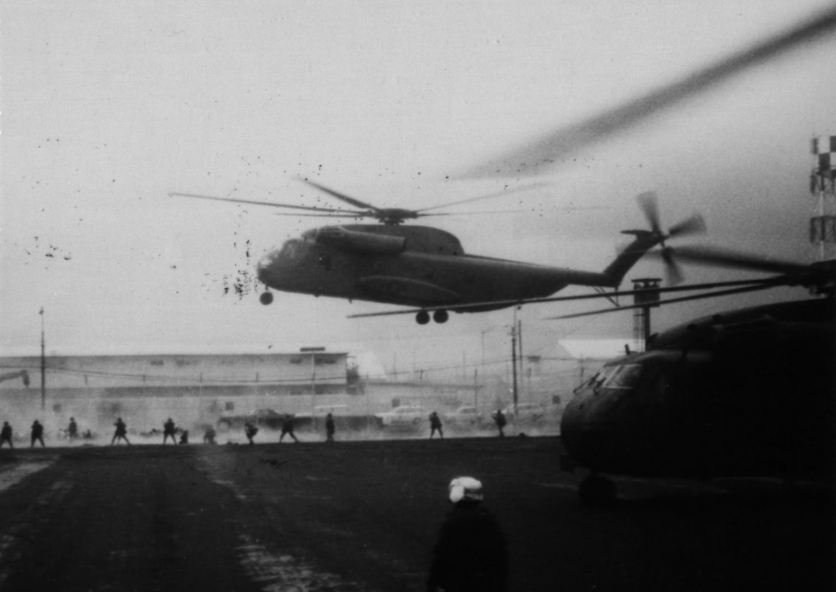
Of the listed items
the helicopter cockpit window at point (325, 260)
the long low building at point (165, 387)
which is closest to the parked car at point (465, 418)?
the long low building at point (165, 387)

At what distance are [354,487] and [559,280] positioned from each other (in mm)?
8397

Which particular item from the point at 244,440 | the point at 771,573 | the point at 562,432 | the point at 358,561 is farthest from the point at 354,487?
the point at 244,440

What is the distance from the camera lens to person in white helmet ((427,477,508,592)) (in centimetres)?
684

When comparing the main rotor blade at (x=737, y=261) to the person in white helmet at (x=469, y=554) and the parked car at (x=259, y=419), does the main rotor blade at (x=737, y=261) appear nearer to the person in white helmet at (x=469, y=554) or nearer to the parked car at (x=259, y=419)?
the person in white helmet at (x=469, y=554)

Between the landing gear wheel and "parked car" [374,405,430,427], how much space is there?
159 ft

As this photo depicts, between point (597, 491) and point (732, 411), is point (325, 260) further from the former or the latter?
point (732, 411)

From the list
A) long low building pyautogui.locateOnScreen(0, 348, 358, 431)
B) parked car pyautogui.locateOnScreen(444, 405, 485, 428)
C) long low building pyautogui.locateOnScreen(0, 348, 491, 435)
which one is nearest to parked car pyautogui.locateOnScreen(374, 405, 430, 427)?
parked car pyautogui.locateOnScreen(444, 405, 485, 428)

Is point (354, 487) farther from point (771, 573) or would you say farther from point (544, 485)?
point (771, 573)

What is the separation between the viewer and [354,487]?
20922mm

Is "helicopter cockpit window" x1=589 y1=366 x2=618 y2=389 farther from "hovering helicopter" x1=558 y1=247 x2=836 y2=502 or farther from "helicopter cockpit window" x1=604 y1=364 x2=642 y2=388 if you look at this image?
"hovering helicopter" x1=558 y1=247 x2=836 y2=502

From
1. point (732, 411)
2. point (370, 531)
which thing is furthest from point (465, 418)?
point (370, 531)

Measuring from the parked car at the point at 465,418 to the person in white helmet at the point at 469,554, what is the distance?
6178 cm

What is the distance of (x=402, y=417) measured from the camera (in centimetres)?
6675

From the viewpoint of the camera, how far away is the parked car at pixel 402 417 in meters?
65.4
